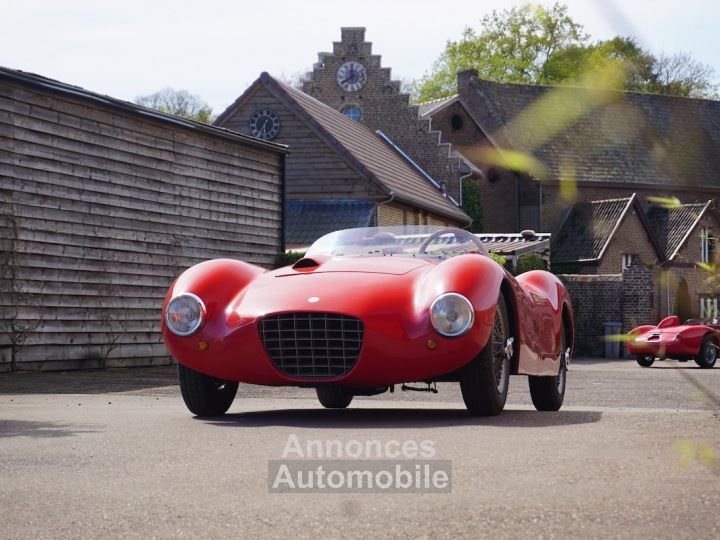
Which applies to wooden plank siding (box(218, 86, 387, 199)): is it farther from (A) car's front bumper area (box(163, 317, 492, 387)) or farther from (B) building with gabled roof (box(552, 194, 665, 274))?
(A) car's front bumper area (box(163, 317, 492, 387))

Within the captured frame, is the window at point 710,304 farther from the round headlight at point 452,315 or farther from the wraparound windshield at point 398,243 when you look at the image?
the wraparound windshield at point 398,243

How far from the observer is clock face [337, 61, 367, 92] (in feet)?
158

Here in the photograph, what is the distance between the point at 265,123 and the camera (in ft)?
123

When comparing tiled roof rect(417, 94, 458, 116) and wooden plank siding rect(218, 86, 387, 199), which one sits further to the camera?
tiled roof rect(417, 94, 458, 116)

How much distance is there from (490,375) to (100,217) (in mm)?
12360

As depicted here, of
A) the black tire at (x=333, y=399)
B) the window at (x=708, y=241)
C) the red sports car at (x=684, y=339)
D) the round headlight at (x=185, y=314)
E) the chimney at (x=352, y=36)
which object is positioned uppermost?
the chimney at (x=352, y=36)

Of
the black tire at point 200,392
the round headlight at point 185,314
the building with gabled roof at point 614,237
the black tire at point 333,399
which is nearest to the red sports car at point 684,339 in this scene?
the black tire at point 333,399

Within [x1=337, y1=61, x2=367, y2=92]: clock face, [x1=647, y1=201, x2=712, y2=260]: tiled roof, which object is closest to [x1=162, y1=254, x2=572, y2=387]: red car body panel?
[x1=337, y1=61, x2=367, y2=92]: clock face

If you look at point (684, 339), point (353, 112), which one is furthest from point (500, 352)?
point (353, 112)

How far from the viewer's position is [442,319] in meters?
7.38

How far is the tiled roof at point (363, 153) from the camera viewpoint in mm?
35312

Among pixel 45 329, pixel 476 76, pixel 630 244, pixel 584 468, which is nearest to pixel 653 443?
pixel 584 468

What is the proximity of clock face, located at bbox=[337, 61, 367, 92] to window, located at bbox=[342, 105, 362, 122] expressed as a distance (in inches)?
28.1

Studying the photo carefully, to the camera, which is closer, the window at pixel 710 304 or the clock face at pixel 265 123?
the window at pixel 710 304
